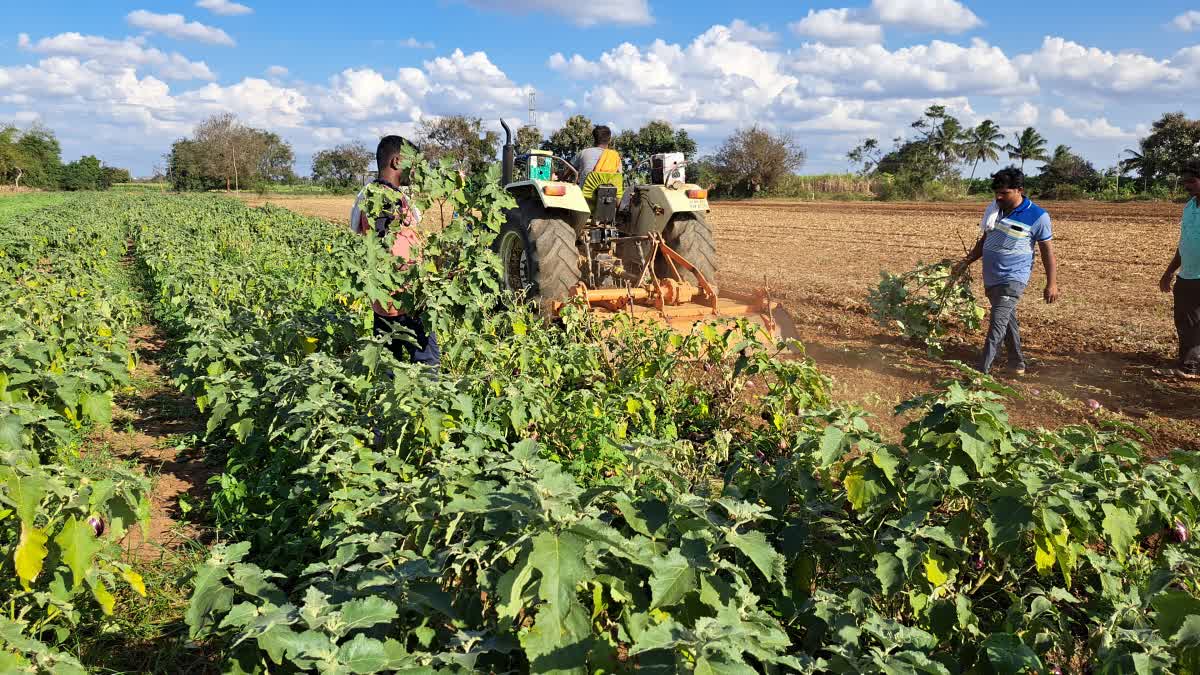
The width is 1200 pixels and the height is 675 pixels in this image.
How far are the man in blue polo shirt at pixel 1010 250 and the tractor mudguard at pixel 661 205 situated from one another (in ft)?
8.09

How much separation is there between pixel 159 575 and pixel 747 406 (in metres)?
3.00

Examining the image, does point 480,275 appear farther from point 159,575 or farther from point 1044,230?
point 1044,230

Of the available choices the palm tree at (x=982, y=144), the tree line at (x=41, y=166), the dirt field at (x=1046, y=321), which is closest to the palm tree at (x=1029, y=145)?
the palm tree at (x=982, y=144)

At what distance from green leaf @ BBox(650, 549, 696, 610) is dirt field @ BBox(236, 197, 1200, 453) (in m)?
3.13

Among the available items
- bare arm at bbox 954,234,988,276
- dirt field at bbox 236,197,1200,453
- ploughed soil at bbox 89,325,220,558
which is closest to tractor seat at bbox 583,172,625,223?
dirt field at bbox 236,197,1200,453

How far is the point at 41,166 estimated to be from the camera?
72188mm

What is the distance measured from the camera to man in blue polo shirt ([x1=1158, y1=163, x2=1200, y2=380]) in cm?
563

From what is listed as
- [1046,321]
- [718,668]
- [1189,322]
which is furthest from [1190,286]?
[718,668]

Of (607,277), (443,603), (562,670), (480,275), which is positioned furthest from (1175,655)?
(607,277)

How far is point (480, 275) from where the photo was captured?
4.27 metres

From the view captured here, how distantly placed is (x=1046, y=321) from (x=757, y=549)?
7.30 m

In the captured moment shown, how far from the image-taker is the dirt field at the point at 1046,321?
17.3 ft

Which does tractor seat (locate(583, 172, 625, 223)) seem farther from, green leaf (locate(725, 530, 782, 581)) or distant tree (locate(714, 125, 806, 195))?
distant tree (locate(714, 125, 806, 195))

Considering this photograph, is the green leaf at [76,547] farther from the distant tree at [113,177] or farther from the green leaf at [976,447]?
the distant tree at [113,177]
